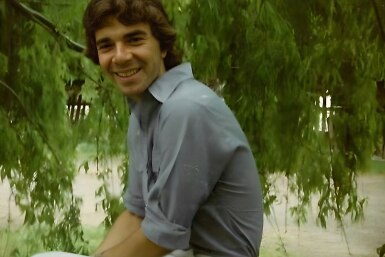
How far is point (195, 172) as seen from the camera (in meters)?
0.92

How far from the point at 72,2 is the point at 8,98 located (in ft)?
1.25

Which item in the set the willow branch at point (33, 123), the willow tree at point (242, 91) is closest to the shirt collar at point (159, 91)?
the willow tree at point (242, 91)

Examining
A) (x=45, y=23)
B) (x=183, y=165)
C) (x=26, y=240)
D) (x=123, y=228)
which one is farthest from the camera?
(x=26, y=240)

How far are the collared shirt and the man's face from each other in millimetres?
22

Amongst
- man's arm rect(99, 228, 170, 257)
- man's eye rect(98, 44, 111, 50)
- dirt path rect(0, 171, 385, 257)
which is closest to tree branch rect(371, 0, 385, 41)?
man's eye rect(98, 44, 111, 50)

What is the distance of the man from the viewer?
92cm

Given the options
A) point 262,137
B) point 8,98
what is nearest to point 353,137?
point 262,137

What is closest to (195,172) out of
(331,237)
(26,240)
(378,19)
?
(378,19)

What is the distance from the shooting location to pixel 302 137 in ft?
6.23

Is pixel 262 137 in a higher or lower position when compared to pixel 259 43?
lower

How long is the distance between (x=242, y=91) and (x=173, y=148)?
0.86m

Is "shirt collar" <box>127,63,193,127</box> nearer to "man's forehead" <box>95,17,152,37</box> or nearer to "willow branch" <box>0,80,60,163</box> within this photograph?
"man's forehead" <box>95,17,152,37</box>

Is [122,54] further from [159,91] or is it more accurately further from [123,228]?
[123,228]

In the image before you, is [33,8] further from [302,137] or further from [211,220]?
[211,220]
